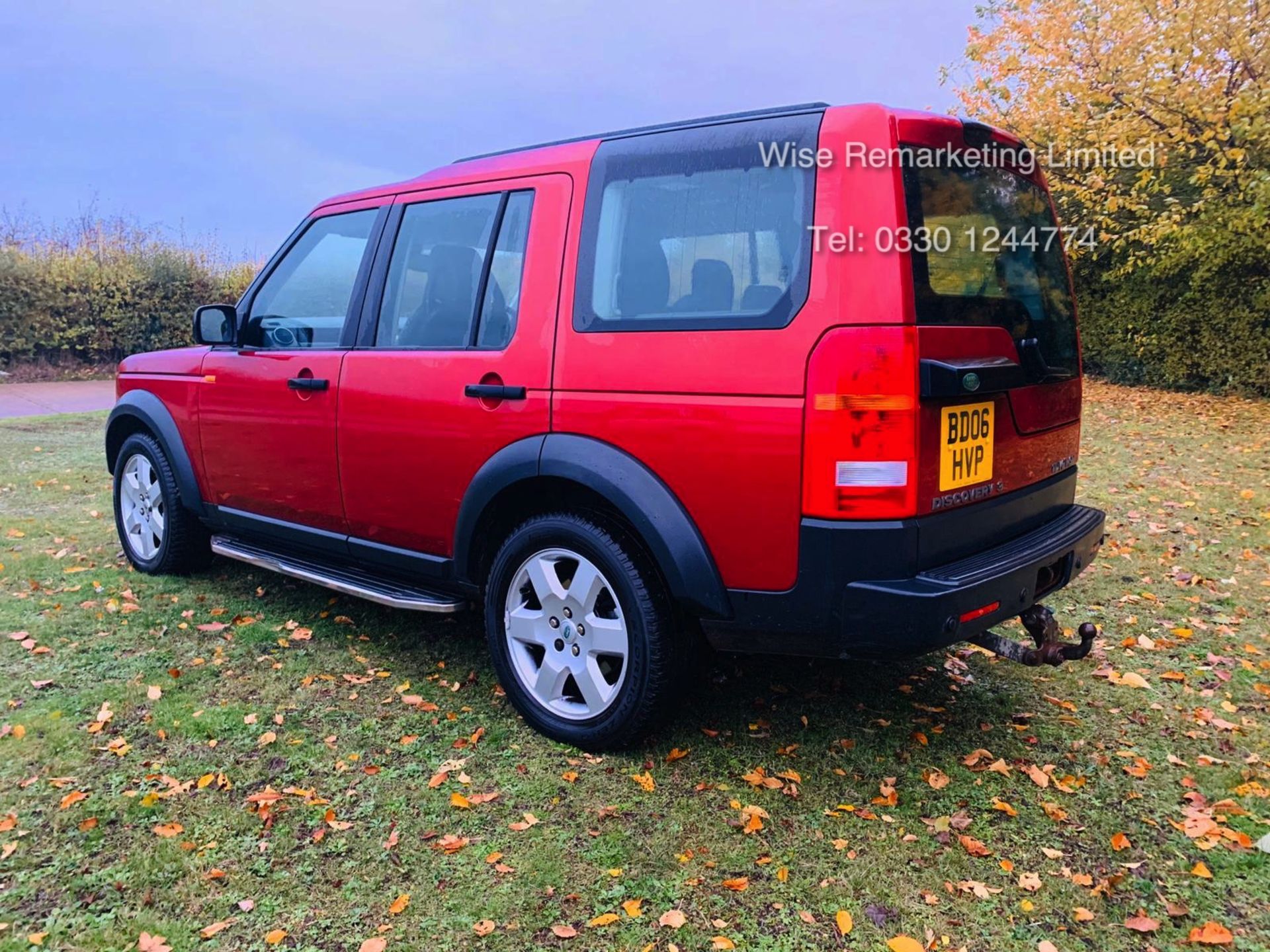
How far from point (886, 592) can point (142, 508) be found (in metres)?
4.23

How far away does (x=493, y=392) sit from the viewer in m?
3.06

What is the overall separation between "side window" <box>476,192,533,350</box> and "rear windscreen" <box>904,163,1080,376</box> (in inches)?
52.6

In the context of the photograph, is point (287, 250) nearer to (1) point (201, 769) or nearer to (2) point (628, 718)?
(1) point (201, 769)

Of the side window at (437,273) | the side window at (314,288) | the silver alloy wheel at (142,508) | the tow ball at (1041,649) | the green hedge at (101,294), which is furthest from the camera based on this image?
the green hedge at (101,294)

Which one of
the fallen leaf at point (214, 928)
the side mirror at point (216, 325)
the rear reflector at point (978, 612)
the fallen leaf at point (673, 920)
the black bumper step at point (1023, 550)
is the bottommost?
the fallen leaf at point (673, 920)

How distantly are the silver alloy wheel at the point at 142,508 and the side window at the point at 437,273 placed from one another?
2.05m

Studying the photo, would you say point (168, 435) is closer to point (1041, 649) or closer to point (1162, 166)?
point (1041, 649)

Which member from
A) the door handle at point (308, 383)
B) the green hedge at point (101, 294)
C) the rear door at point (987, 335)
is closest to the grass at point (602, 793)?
the rear door at point (987, 335)

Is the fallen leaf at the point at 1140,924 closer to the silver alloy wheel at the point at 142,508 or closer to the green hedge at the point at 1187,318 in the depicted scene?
the silver alloy wheel at the point at 142,508

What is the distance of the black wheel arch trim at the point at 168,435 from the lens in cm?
448

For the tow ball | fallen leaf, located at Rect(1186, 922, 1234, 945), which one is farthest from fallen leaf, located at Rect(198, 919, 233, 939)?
fallen leaf, located at Rect(1186, 922, 1234, 945)

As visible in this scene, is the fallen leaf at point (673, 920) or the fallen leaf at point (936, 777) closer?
the fallen leaf at point (673, 920)

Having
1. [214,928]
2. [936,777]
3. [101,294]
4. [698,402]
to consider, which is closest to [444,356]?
[698,402]

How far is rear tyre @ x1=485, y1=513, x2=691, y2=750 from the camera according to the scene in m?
2.78
